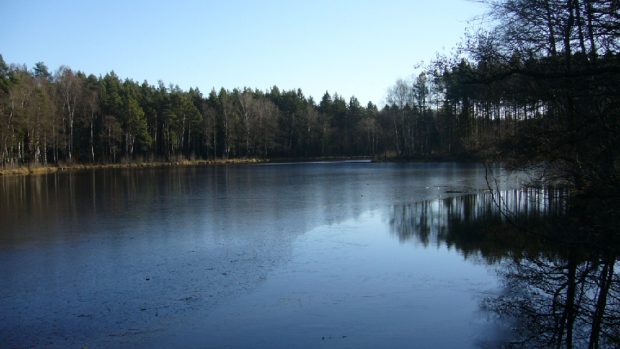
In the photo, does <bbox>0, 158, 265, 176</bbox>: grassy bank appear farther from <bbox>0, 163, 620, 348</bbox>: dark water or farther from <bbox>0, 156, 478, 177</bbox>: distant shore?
<bbox>0, 163, 620, 348</bbox>: dark water

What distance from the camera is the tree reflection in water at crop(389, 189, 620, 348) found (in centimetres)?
631

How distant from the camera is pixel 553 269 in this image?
959 centimetres

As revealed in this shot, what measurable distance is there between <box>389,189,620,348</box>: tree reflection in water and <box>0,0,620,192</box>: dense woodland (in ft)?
2.35

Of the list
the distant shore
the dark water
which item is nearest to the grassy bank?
the distant shore

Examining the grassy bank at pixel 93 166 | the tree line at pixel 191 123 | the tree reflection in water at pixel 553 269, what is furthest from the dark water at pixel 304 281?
the tree line at pixel 191 123

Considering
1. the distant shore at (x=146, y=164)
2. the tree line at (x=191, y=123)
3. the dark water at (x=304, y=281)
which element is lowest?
the dark water at (x=304, y=281)

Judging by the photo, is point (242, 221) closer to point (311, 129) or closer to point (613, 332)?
point (613, 332)

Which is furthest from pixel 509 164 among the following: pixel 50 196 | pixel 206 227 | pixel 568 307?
pixel 50 196

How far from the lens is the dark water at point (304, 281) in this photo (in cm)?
685

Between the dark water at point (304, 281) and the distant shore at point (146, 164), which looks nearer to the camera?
the dark water at point (304, 281)

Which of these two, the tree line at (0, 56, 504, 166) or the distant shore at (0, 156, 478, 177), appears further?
the tree line at (0, 56, 504, 166)

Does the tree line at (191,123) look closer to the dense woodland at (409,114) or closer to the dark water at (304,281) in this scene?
the dense woodland at (409,114)

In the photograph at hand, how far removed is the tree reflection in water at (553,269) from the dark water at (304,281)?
39 millimetres

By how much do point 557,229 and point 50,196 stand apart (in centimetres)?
2422
